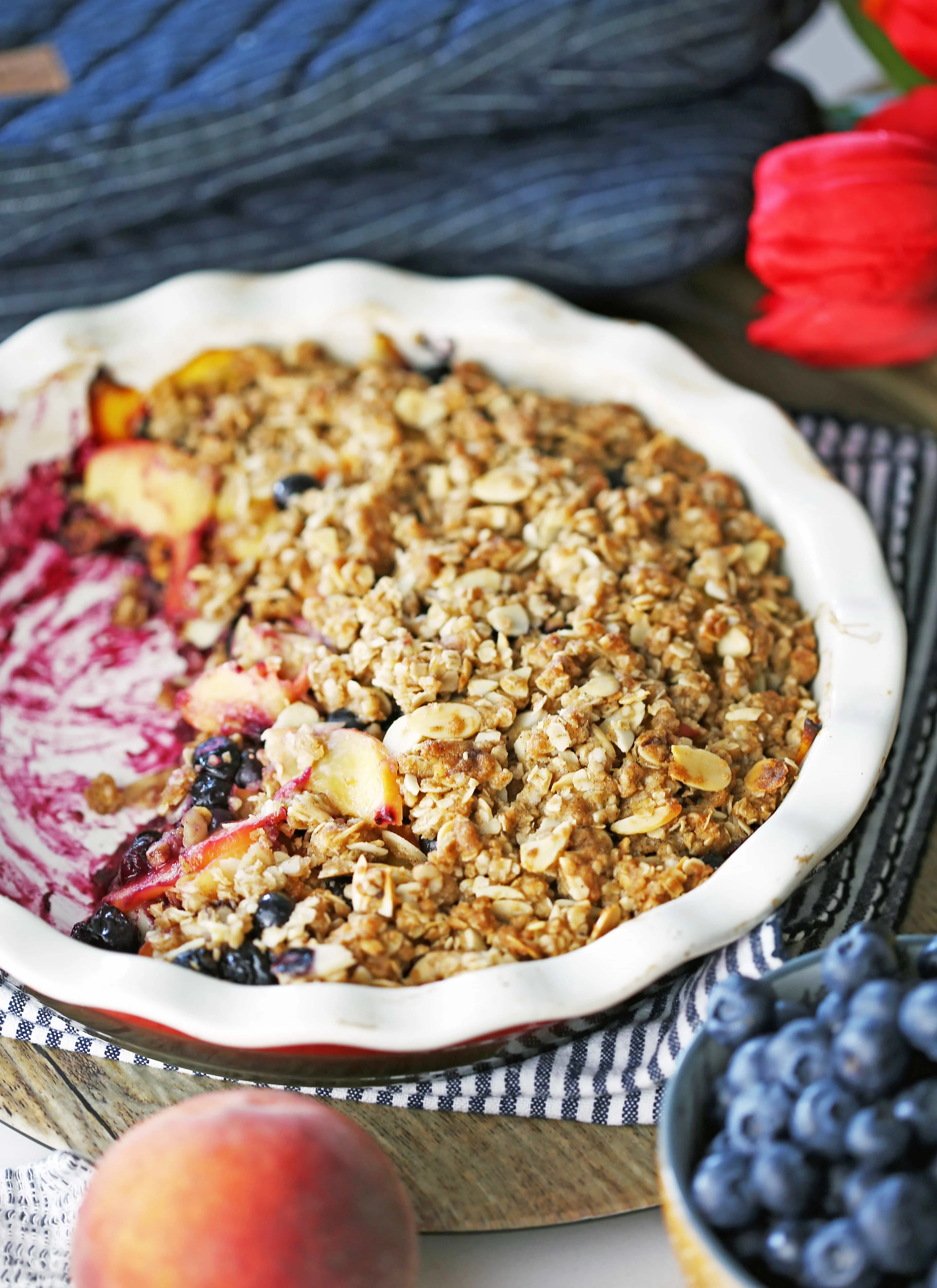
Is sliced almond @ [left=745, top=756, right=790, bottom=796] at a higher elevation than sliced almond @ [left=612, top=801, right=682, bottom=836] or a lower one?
lower

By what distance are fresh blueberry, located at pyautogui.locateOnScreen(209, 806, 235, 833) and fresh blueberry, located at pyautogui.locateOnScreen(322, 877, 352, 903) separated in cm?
13

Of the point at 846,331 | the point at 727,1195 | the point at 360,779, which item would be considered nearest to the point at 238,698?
the point at 360,779

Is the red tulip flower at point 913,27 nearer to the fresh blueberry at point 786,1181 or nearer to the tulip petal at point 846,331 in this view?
the tulip petal at point 846,331

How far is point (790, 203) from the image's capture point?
1312mm

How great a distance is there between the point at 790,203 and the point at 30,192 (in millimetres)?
881

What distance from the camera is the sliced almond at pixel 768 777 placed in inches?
39.2

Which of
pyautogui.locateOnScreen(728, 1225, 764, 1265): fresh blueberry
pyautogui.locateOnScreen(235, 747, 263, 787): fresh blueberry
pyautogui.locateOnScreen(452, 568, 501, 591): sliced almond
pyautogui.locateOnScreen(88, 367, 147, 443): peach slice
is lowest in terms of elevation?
pyautogui.locateOnScreen(728, 1225, 764, 1265): fresh blueberry

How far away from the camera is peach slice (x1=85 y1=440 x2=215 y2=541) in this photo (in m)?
1.31

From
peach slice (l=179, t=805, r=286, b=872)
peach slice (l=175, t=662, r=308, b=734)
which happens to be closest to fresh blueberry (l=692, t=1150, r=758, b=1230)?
peach slice (l=179, t=805, r=286, b=872)

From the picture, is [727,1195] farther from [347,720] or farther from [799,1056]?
[347,720]

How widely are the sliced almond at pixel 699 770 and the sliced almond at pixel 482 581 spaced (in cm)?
25

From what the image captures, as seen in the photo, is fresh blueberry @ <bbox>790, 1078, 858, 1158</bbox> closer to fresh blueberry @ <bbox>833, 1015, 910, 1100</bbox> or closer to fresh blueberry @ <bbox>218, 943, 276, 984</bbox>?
fresh blueberry @ <bbox>833, 1015, 910, 1100</bbox>

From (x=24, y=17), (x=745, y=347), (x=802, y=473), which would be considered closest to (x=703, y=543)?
(x=802, y=473)

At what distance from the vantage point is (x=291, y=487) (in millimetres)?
1250
